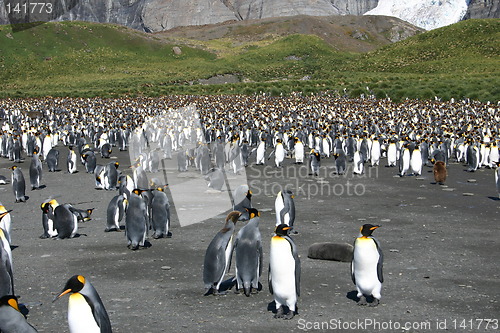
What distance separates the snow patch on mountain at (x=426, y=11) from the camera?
158 meters

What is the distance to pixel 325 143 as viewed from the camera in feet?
72.3

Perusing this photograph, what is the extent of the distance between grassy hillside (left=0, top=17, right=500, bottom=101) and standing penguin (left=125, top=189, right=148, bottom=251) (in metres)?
39.7

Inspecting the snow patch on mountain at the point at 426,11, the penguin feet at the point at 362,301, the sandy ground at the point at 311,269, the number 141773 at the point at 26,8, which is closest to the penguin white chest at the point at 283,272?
the sandy ground at the point at 311,269

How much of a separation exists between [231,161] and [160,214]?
8843mm

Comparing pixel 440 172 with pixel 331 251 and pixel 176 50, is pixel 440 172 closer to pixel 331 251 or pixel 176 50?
pixel 331 251

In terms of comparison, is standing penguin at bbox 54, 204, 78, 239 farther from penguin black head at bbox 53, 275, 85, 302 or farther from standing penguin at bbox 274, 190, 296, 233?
penguin black head at bbox 53, 275, 85, 302

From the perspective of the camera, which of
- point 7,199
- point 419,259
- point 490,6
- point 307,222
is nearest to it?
point 419,259

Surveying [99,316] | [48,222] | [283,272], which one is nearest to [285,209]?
[283,272]

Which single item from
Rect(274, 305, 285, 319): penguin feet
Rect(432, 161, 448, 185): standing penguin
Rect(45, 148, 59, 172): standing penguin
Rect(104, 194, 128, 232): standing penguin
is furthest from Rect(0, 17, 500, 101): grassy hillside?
Rect(274, 305, 285, 319): penguin feet

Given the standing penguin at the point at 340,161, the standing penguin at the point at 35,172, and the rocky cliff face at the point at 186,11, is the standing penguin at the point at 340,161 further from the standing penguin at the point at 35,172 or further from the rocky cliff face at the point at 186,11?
the rocky cliff face at the point at 186,11

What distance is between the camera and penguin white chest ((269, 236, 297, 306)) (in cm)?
622

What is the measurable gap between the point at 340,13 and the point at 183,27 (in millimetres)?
52926

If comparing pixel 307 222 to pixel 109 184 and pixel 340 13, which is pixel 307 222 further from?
pixel 340 13

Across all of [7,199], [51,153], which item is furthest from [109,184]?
[51,153]
